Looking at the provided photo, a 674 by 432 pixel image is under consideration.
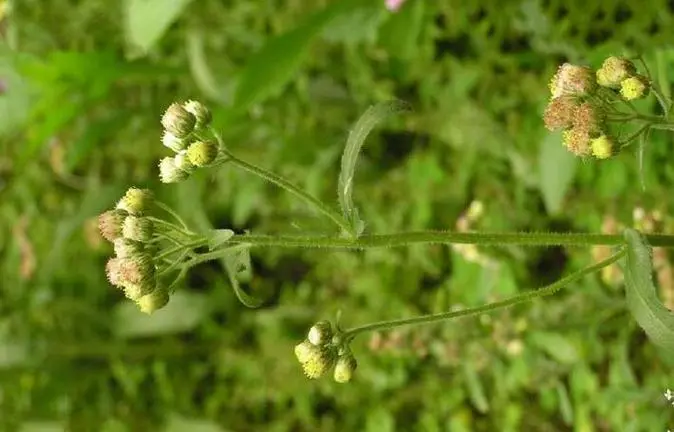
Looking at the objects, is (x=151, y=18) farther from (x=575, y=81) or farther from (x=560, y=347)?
(x=575, y=81)

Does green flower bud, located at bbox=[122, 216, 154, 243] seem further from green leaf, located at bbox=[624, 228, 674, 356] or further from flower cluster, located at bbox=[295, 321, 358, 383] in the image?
green leaf, located at bbox=[624, 228, 674, 356]

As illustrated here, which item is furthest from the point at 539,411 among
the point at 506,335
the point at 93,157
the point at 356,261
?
the point at 93,157

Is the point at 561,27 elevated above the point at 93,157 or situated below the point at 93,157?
below

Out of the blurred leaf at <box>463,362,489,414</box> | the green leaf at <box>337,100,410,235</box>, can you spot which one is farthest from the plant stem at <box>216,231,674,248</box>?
the blurred leaf at <box>463,362,489,414</box>

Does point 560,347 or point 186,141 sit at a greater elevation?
point 186,141

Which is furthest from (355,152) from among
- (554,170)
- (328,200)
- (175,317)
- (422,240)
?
(175,317)

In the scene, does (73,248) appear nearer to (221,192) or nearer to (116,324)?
(116,324)

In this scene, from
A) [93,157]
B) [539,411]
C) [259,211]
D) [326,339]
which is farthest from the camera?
[93,157]
